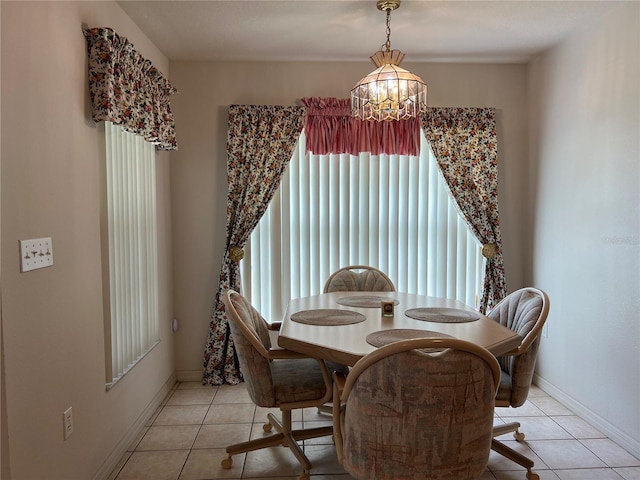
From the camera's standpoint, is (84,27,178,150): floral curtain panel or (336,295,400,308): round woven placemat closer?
(84,27,178,150): floral curtain panel

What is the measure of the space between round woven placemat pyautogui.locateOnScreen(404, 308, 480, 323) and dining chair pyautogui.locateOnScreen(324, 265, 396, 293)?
735mm

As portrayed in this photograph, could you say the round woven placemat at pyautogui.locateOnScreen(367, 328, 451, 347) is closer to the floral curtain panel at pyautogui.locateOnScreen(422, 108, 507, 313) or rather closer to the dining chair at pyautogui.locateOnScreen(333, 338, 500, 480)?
the dining chair at pyautogui.locateOnScreen(333, 338, 500, 480)

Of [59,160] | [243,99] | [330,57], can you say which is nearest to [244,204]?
[243,99]

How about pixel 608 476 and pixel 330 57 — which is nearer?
pixel 608 476

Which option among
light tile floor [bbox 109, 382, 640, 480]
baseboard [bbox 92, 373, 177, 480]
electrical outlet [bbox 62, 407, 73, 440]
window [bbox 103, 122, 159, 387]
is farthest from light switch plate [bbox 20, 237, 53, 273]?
light tile floor [bbox 109, 382, 640, 480]

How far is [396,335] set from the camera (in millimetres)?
1961

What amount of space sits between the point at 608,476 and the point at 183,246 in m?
3.10

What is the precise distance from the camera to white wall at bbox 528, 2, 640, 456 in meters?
2.51

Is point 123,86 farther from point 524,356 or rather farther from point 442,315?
point 524,356

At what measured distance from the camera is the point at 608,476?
227 centimetres

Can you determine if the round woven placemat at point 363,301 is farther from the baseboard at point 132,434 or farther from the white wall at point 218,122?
the baseboard at point 132,434

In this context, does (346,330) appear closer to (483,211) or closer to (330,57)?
(483,211)

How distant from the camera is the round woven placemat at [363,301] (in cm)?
264

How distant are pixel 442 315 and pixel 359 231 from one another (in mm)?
1422
